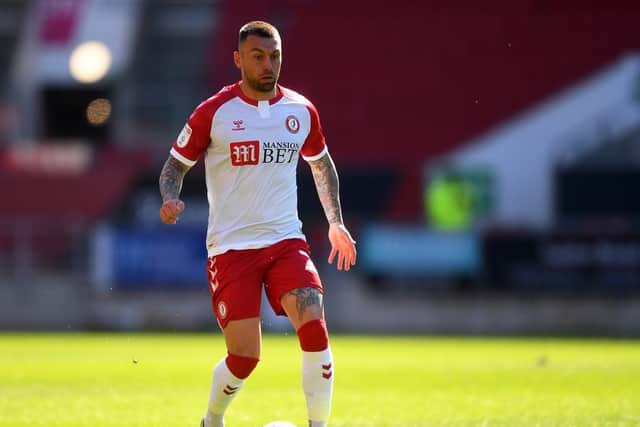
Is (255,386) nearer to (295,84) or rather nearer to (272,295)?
(272,295)

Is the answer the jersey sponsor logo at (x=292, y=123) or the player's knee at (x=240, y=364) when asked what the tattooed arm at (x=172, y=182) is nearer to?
the jersey sponsor logo at (x=292, y=123)

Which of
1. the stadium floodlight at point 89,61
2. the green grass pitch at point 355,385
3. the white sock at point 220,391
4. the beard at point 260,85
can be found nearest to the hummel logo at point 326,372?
A: the white sock at point 220,391

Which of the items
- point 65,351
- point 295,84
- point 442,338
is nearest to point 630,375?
point 65,351

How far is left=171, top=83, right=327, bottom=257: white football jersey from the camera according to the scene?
7.78 metres

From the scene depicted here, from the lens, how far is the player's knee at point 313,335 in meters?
7.59

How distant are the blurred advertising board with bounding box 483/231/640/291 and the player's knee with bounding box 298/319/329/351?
73.1 feet

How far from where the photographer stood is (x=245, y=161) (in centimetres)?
779

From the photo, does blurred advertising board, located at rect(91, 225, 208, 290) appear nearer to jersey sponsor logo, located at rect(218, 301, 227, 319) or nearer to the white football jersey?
the white football jersey

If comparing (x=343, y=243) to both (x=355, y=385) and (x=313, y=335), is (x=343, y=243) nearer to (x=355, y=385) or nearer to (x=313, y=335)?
(x=313, y=335)

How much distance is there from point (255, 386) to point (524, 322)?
16575 mm

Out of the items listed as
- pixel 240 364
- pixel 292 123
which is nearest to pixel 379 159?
pixel 292 123

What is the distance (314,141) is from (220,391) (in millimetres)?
1677

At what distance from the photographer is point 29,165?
34.8 m

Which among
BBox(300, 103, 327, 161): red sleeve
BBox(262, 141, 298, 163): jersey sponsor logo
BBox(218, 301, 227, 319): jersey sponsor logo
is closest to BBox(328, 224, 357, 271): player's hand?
BBox(300, 103, 327, 161): red sleeve
